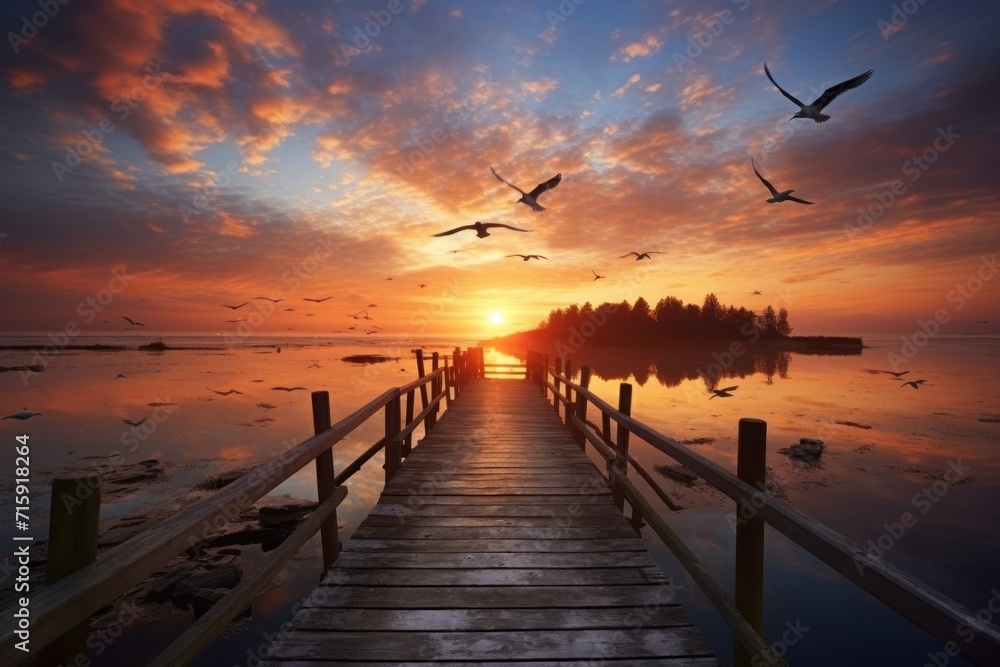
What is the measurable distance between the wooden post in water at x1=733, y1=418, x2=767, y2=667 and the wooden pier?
40 centimetres

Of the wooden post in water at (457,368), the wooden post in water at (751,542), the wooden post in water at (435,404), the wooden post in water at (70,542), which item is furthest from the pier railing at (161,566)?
the wooden post in water at (457,368)

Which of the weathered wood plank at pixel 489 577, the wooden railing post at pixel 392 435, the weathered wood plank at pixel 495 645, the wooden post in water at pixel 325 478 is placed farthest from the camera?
the wooden railing post at pixel 392 435

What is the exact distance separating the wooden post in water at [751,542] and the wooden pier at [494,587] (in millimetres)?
Result: 402

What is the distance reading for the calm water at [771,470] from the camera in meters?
5.84

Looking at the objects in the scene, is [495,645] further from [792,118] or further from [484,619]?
[792,118]

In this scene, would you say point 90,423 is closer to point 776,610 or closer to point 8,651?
point 8,651

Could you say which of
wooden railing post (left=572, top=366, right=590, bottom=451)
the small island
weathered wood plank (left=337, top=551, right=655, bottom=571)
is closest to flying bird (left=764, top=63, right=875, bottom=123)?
wooden railing post (left=572, top=366, right=590, bottom=451)

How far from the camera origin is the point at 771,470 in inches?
447

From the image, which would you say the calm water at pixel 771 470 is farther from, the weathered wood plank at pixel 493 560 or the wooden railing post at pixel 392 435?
the weathered wood plank at pixel 493 560

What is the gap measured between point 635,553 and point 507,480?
2.47 metres

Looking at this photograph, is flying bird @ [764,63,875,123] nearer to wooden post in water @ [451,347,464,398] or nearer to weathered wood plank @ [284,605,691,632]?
weathered wood plank @ [284,605,691,632]

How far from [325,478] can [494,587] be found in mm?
1813

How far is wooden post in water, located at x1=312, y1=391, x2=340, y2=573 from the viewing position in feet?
12.9

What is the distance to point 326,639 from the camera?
2.78 m
